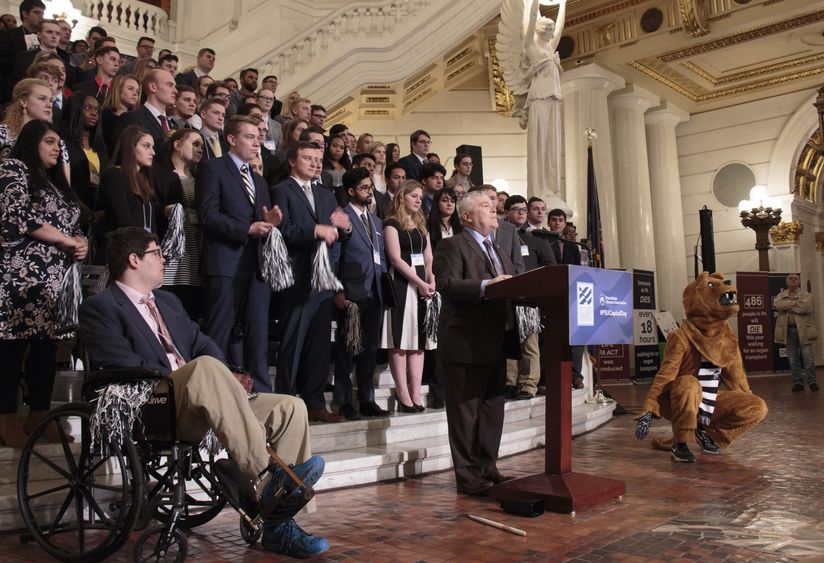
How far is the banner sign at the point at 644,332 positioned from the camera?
12.1 m

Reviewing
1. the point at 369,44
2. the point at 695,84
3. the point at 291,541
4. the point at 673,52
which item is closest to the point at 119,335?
the point at 291,541

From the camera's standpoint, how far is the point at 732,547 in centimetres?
285

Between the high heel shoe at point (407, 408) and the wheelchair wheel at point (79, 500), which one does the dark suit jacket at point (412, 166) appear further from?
the wheelchair wheel at point (79, 500)

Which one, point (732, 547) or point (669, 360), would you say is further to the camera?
point (669, 360)

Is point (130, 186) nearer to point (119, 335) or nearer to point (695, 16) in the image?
point (119, 335)

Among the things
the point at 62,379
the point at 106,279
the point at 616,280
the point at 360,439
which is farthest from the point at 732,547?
the point at 62,379

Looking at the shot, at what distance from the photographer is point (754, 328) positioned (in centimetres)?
1383

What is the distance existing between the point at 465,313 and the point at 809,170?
52.0 ft

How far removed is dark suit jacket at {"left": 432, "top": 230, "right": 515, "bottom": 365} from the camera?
399 centimetres

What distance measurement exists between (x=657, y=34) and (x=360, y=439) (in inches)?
454

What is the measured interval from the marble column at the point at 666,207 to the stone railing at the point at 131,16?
10589 millimetres

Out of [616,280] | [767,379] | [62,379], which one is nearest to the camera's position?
[616,280]

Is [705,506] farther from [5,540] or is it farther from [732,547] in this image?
[5,540]

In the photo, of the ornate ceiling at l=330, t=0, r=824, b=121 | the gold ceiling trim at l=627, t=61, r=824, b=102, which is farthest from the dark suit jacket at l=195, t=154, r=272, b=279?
the gold ceiling trim at l=627, t=61, r=824, b=102
